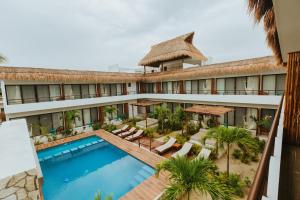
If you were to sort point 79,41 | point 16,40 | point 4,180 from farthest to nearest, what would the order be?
1. point 79,41
2. point 16,40
3. point 4,180

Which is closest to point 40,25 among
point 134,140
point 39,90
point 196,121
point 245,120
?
point 39,90

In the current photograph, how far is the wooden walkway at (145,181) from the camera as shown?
269 inches

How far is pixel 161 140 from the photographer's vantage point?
12.7m

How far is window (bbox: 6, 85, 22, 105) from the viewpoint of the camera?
12405 mm

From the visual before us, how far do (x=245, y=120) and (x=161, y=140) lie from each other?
7686 millimetres

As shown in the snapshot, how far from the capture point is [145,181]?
7691 millimetres

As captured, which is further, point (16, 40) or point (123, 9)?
point (16, 40)

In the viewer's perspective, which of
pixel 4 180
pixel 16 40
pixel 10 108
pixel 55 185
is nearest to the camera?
pixel 4 180

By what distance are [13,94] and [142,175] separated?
1277 cm

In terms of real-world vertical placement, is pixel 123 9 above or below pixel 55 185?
above

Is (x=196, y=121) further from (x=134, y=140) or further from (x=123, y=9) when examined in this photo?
(x=123, y=9)

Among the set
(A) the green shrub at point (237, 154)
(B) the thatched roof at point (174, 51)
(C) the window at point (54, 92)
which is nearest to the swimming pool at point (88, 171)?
(C) the window at point (54, 92)

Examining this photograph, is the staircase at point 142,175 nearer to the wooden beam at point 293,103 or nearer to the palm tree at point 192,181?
the palm tree at point 192,181

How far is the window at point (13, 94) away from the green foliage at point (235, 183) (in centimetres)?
1612
